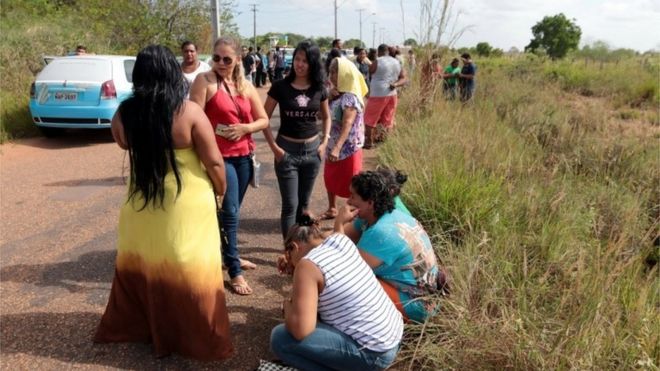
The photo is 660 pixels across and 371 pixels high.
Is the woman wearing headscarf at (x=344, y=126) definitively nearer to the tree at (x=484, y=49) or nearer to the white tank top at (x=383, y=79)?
the white tank top at (x=383, y=79)

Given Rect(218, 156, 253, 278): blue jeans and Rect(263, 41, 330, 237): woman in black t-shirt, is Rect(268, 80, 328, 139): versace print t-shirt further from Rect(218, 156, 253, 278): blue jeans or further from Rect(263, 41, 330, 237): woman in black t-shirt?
Rect(218, 156, 253, 278): blue jeans

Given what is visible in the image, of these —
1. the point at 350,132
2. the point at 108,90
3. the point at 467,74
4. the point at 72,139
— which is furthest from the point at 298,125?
the point at 467,74

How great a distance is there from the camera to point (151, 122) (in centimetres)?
235

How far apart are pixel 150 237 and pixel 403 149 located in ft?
11.5

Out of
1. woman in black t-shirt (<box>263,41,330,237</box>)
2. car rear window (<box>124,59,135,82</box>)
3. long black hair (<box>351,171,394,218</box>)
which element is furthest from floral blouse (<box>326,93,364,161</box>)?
car rear window (<box>124,59,135,82</box>)

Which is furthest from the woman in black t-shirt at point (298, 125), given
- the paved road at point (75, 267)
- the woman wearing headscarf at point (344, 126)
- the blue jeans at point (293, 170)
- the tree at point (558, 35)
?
the tree at point (558, 35)

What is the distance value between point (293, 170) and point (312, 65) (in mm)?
798

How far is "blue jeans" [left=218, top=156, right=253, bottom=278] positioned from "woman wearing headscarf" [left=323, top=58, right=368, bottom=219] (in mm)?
977

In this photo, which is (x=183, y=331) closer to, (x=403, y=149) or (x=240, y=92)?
(x=240, y=92)

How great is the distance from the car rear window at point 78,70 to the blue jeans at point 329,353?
7.18m

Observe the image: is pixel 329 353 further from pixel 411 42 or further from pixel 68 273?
pixel 411 42

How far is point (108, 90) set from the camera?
7980 mm

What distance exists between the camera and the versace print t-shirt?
3623 millimetres

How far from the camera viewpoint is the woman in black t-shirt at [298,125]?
11.7ft
